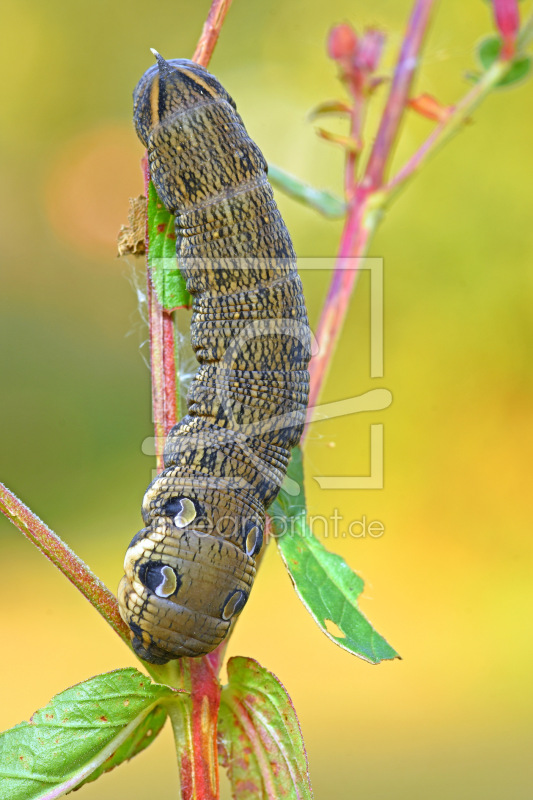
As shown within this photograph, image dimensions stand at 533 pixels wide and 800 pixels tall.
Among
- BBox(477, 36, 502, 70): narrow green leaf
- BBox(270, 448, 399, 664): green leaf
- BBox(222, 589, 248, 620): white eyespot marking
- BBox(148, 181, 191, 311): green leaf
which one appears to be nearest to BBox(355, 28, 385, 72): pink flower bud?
BBox(477, 36, 502, 70): narrow green leaf

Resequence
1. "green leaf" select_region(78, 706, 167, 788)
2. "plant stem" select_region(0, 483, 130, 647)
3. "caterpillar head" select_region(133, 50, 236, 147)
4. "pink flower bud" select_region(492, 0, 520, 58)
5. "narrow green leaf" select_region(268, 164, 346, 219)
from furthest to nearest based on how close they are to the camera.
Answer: "narrow green leaf" select_region(268, 164, 346, 219) < "pink flower bud" select_region(492, 0, 520, 58) < "caterpillar head" select_region(133, 50, 236, 147) < "green leaf" select_region(78, 706, 167, 788) < "plant stem" select_region(0, 483, 130, 647)

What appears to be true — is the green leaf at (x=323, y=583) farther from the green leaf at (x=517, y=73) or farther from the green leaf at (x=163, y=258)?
the green leaf at (x=517, y=73)

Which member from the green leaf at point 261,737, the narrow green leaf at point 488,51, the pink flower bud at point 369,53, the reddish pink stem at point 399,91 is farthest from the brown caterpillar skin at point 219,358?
the narrow green leaf at point 488,51

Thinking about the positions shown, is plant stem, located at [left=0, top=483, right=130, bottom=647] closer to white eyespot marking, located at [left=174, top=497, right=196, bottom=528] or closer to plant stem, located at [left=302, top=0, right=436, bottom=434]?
white eyespot marking, located at [left=174, top=497, right=196, bottom=528]

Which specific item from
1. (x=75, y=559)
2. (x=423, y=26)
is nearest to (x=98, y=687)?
(x=75, y=559)

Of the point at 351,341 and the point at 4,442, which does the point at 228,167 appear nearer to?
the point at 351,341

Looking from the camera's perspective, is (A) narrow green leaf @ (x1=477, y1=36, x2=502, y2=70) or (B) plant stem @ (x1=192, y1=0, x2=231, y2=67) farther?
(A) narrow green leaf @ (x1=477, y1=36, x2=502, y2=70)

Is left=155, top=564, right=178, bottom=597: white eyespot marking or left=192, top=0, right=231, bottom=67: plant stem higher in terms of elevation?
left=192, top=0, right=231, bottom=67: plant stem
